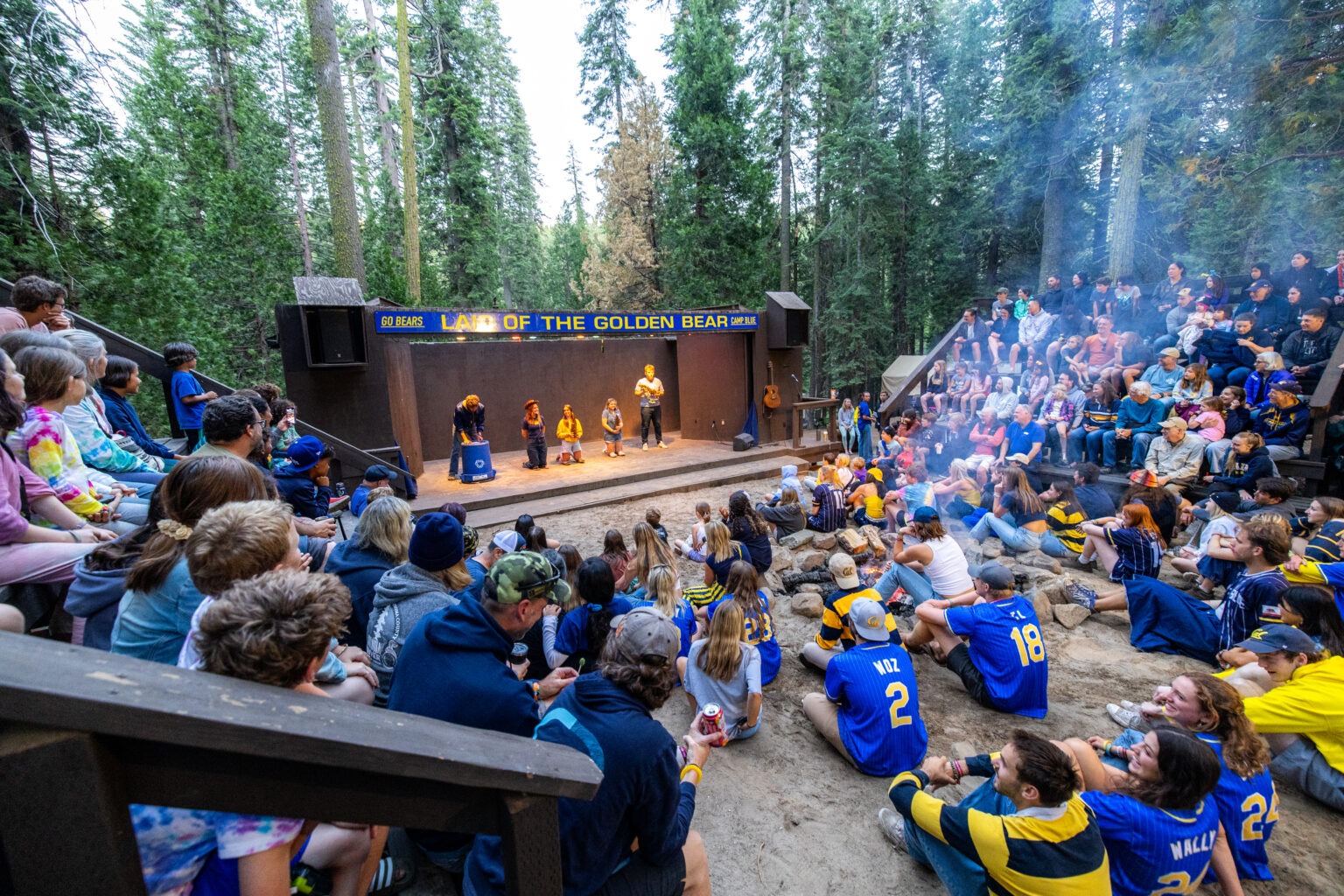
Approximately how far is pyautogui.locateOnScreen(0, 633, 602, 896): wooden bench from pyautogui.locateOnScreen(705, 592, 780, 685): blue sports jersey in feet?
10.1

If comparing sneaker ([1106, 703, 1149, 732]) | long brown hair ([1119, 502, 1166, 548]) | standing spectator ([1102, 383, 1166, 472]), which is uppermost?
standing spectator ([1102, 383, 1166, 472])

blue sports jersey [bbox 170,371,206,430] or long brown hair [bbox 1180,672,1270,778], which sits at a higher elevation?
blue sports jersey [bbox 170,371,206,430]

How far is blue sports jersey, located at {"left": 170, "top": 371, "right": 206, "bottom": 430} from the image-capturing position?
17.2 feet

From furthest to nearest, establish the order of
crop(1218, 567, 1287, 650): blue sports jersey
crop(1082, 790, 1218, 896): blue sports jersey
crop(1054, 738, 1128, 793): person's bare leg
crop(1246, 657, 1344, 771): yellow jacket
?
crop(1218, 567, 1287, 650): blue sports jersey → crop(1246, 657, 1344, 771): yellow jacket → crop(1054, 738, 1128, 793): person's bare leg → crop(1082, 790, 1218, 896): blue sports jersey

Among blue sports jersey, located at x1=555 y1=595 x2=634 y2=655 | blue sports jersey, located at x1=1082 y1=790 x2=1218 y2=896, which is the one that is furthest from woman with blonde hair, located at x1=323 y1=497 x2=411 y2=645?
blue sports jersey, located at x1=1082 y1=790 x2=1218 y2=896

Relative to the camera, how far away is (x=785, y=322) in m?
12.7

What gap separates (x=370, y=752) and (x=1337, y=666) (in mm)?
4508

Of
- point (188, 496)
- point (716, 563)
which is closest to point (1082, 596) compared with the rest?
point (716, 563)

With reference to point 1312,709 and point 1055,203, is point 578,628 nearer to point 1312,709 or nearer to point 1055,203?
point 1312,709

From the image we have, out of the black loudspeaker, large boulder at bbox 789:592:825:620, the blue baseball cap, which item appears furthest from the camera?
the black loudspeaker

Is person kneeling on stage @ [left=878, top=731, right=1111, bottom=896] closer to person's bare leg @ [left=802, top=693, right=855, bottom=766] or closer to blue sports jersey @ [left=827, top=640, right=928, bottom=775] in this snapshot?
blue sports jersey @ [left=827, top=640, right=928, bottom=775]

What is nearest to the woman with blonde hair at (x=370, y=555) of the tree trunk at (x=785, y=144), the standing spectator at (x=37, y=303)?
the standing spectator at (x=37, y=303)

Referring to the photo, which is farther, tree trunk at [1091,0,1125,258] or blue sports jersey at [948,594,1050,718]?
tree trunk at [1091,0,1125,258]

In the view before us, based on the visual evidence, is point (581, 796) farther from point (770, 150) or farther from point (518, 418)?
point (770, 150)
